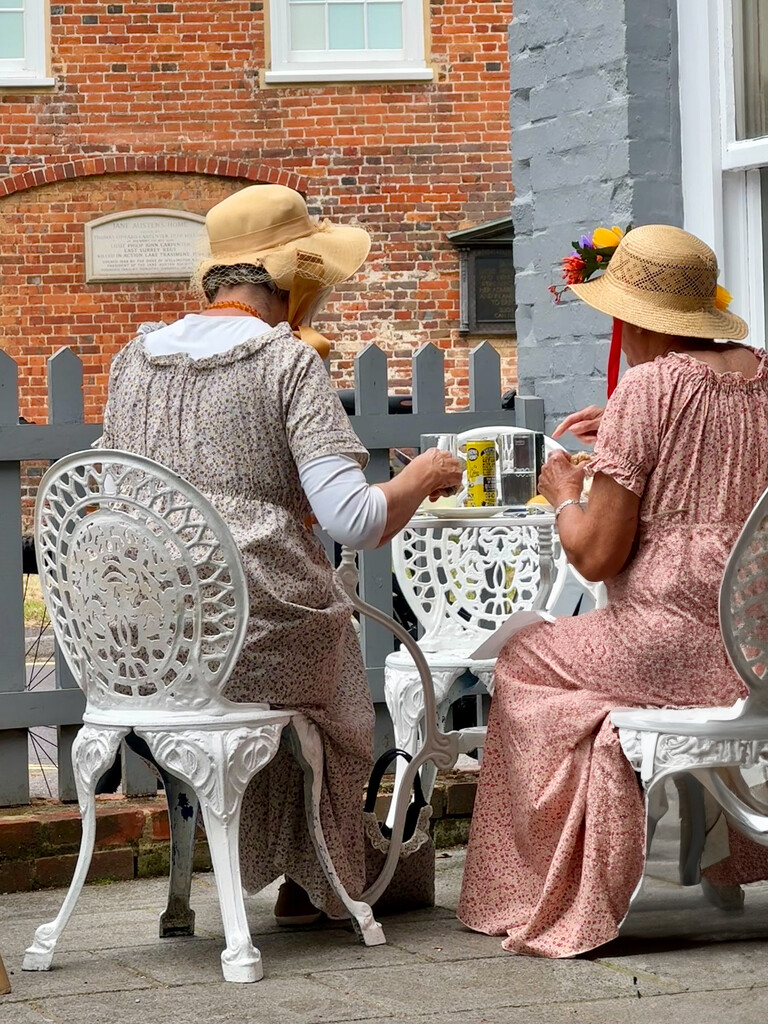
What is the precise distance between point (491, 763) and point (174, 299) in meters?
10.7

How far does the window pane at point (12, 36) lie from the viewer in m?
13.7

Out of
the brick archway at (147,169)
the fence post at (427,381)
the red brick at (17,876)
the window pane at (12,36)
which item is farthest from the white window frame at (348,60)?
the red brick at (17,876)

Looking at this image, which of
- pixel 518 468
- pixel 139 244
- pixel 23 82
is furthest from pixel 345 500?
pixel 23 82

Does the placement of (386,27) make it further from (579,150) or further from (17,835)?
(17,835)

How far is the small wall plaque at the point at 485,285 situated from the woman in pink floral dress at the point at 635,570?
10.7 m

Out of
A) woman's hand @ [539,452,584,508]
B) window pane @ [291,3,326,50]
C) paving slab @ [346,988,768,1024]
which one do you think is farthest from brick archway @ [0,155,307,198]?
paving slab @ [346,988,768,1024]

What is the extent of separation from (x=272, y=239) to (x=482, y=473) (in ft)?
2.32

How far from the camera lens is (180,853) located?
11.7 feet

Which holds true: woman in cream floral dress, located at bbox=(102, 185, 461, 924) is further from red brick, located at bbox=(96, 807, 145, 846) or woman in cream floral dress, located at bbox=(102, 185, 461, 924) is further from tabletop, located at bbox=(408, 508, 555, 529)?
red brick, located at bbox=(96, 807, 145, 846)

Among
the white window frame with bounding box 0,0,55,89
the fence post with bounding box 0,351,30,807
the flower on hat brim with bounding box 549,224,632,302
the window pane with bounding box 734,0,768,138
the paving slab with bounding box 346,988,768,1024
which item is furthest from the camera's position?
the white window frame with bounding box 0,0,55,89

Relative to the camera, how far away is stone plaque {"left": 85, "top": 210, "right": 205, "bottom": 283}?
45.1ft

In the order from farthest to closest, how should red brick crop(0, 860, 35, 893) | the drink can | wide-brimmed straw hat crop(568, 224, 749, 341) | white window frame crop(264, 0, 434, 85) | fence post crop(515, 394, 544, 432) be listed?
white window frame crop(264, 0, 434, 85) → fence post crop(515, 394, 544, 432) → red brick crop(0, 860, 35, 893) → the drink can → wide-brimmed straw hat crop(568, 224, 749, 341)

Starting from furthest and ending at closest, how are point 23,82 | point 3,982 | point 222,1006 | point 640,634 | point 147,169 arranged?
point 147,169
point 23,82
point 640,634
point 3,982
point 222,1006

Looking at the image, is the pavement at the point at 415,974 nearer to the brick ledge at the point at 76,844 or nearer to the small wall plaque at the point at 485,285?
the brick ledge at the point at 76,844
